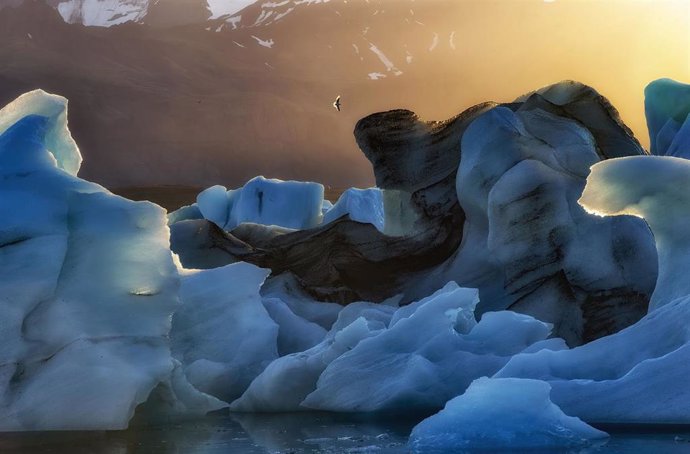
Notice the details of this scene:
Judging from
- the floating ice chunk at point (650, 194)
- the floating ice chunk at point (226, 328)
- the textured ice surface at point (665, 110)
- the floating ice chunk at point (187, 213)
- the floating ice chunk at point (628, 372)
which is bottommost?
the floating ice chunk at point (628, 372)

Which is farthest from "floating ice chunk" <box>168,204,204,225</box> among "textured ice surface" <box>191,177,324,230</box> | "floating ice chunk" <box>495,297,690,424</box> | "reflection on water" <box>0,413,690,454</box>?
"floating ice chunk" <box>495,297,690,424</box>

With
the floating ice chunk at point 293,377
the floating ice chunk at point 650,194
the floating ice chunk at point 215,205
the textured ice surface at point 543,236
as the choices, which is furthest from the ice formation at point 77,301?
the floating ice chunk at point 215,205

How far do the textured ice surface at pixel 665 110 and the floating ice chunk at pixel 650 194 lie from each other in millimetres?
5869

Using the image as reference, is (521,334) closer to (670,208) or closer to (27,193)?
(670,208)

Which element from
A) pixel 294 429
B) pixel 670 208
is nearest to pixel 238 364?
pixel 294 429

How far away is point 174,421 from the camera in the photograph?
21.1ft

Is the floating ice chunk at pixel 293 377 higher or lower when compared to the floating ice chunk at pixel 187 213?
lower

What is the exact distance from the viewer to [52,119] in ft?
25.7

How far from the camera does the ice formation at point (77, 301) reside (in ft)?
19.7

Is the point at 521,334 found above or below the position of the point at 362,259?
below

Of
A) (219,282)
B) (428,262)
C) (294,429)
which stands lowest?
(294,429)

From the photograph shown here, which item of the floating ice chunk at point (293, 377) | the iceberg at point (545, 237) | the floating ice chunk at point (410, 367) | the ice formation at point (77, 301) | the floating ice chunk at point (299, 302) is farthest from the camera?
the floating ice chunk at point (299, 302)

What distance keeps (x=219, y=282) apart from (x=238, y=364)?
2.02 ft

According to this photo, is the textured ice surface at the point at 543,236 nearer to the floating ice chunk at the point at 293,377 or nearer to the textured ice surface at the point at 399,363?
the textured ice surface at the point at 399,363
